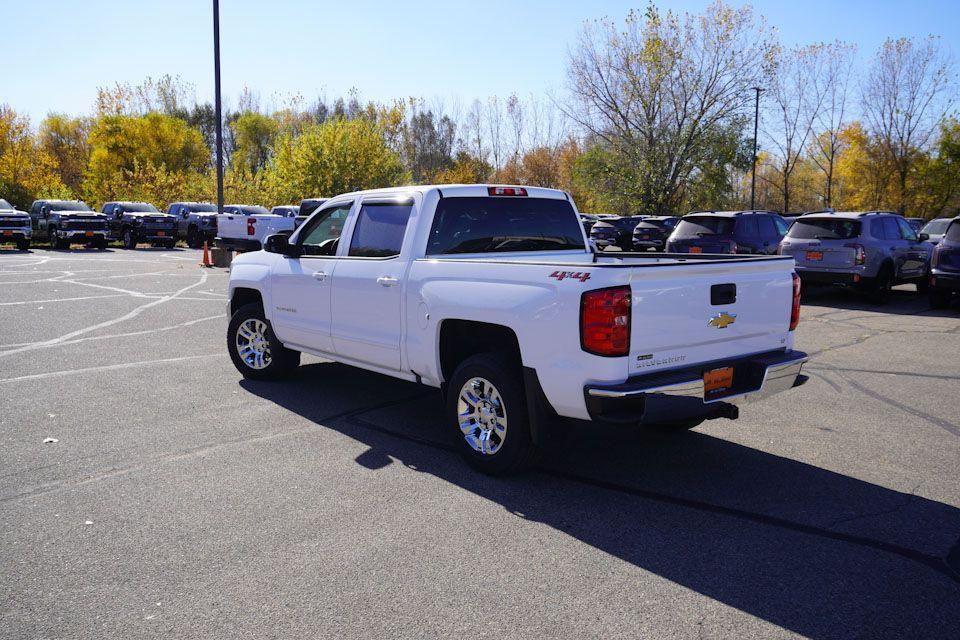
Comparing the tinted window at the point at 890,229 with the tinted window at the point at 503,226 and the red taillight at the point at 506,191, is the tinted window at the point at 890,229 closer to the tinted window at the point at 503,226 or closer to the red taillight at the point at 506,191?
the tinted window at the point at 503,226

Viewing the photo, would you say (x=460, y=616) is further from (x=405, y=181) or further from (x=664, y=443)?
(x=405, y=181)

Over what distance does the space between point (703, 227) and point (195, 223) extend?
76.8 feet

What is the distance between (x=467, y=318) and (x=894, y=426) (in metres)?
3.77

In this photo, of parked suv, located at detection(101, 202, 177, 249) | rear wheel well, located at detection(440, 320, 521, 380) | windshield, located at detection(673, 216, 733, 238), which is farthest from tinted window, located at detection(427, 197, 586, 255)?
parked suv, located at detection(101, 202, 177, 249)

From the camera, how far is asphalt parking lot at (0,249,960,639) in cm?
A: 316

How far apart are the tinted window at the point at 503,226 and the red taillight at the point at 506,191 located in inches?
2.1

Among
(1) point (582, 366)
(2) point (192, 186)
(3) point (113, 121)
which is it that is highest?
(3) point (113, 121)

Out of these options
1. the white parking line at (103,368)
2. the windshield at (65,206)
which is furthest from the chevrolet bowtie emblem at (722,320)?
the windshield at (65,206)

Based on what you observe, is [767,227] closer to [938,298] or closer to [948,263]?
[938,298]

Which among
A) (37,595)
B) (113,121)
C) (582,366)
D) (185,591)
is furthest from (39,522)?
(113,121)

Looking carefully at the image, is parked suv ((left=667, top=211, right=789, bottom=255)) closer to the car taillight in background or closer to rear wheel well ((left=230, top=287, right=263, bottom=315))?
the car taillight in background

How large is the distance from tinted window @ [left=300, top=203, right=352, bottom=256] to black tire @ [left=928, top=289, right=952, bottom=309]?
11.2 m

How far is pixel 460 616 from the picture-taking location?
3131mm

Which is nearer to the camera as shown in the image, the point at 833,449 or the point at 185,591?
the point at 185,591
